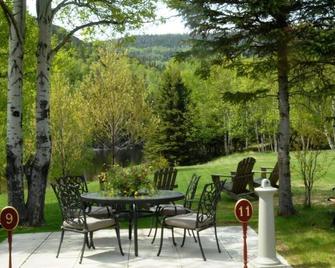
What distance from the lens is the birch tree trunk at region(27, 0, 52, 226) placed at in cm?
1066

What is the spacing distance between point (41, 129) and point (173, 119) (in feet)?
93.0

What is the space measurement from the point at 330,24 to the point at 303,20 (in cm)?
53

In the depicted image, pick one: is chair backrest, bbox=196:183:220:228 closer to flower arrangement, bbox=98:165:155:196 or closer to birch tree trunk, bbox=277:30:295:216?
flower arrangement, bbox=98:165:155:196

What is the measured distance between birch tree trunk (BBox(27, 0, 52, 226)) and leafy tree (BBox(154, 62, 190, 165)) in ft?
79.6

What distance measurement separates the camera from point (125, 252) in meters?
7.61

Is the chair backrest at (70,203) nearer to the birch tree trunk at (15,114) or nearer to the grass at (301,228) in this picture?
the grass at (301,228)

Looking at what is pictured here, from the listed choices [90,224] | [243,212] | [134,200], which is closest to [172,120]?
[134,200]

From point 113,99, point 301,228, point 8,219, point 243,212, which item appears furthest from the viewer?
point 113,99

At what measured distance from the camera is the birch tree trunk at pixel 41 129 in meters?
10.7

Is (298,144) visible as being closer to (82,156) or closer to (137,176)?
(137,176)

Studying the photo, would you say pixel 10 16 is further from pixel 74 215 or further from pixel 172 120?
pixel 172 120

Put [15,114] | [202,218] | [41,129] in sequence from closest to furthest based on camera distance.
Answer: [202,218] < [15,114] < [41,129]

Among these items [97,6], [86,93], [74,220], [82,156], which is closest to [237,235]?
[74,220]

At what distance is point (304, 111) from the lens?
48.9ft
